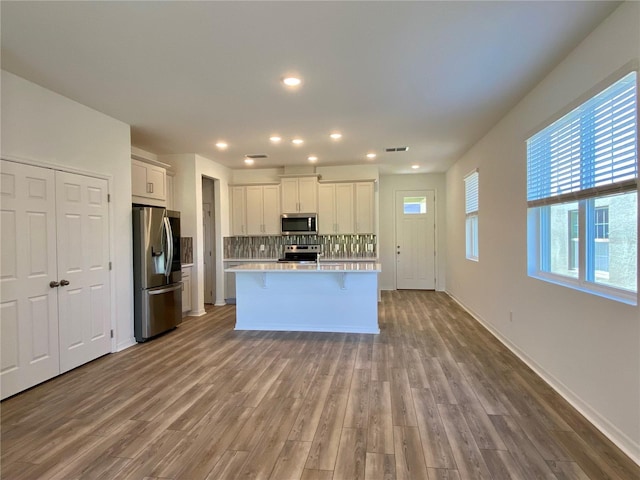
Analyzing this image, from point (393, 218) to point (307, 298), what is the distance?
4.08m

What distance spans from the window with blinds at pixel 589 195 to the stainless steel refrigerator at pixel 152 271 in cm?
439

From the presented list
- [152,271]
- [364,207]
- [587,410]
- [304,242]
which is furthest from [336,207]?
[587,410]

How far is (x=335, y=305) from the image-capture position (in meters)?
4.75

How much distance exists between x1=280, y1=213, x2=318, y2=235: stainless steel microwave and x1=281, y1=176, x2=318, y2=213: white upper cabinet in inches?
3.9

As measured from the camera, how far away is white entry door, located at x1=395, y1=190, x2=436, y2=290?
802 cm

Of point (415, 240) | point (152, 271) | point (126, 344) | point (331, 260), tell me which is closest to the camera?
point (126, 344)

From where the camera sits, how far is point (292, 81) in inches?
121

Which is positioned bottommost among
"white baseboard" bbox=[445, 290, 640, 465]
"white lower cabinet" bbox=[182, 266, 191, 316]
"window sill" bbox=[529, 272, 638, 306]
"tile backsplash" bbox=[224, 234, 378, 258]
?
"white baseboard" bbox=[445, 290, 640, 465]

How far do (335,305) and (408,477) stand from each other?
2912mm

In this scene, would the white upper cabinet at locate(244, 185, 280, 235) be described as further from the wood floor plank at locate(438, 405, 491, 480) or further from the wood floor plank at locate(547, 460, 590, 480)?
the wood floor plank at locate(547, 460, 590, 480)

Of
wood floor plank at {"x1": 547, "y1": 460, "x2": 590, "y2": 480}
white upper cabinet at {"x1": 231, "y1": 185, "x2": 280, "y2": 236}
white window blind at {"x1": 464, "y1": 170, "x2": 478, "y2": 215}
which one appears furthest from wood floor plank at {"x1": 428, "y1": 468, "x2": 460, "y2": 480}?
white upper cabinet at {"x1": 231, "y1": 185, "x2": 280, "y2": 236}

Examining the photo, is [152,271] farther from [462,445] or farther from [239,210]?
[462,445]

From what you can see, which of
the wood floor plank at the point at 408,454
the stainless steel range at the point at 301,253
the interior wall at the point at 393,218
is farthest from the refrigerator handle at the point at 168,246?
the interior wall at the point at 393,218

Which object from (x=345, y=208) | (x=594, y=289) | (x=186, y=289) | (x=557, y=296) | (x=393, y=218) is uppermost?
(x=345, y=208)
